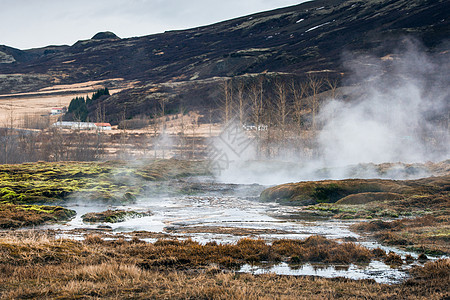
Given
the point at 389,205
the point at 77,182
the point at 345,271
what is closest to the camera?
the point at 345,271

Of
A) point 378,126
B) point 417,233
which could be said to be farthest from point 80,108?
point 417,233

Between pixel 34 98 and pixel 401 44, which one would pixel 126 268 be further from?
pixel 34 98

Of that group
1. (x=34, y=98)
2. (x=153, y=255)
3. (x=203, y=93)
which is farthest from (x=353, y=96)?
(x=34, y=98)

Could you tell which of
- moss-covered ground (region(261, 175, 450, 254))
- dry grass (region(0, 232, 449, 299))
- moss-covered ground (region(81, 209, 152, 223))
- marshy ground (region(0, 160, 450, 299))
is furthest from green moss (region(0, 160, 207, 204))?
dry grass (region(0, 232, 449, 299))

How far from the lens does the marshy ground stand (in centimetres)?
966

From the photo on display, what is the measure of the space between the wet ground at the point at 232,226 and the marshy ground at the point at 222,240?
0.24 ft

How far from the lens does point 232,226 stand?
2136cm

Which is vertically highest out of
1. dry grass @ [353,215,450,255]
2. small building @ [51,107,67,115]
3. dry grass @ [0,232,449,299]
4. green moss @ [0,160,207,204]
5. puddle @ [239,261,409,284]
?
small building @ [51,107,67,115]

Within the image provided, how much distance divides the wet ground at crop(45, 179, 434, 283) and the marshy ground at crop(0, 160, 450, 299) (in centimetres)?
7

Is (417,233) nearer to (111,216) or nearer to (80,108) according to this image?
(111,216)

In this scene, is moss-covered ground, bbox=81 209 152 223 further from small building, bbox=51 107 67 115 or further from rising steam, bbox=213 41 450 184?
small building, bbox=51 107 67 115

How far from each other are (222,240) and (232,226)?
4580mm

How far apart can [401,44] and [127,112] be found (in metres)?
106

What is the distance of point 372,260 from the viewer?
513 inches
